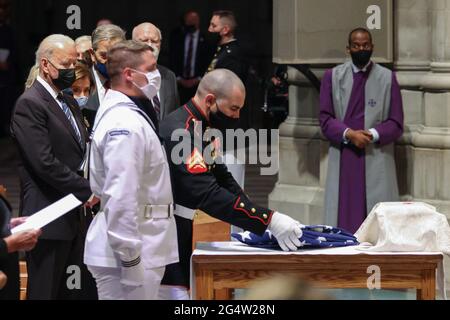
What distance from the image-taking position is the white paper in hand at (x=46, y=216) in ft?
20.0

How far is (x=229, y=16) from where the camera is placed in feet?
36.8

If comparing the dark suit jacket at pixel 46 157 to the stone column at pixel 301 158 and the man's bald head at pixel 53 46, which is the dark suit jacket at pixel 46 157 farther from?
the stone column at pixel 301 158

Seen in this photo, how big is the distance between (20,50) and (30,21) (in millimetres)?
733

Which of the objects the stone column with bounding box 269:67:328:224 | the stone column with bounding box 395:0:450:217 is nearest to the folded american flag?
the stone column with bounding box 395:0:450:217

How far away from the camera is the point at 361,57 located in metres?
9.82

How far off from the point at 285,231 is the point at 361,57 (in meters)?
3.15

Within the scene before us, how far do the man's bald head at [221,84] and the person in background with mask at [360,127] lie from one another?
9.78ft

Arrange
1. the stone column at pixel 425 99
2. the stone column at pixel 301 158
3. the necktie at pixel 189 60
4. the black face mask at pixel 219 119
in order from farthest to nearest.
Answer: the necktie at pixel 189 60 < the stone column at pixel 301 158 < the stone column at pixel 425 99 < the black face mask at pixel 219 119

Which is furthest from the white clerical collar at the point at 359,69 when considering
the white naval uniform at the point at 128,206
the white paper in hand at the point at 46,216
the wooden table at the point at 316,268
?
the white paper in hand at the point at 46,216

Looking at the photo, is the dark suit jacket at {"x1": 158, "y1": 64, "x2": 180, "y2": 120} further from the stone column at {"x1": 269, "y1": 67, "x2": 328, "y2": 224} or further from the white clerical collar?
the stone column at {"x1": 269, "y1": 67, "x2": 328, "y2": 224}

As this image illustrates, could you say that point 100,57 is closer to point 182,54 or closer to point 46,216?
point 46,216

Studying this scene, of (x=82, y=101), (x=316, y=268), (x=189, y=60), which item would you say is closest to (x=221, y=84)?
(x=316, y=268)

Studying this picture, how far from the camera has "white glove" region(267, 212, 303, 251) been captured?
6.94m
